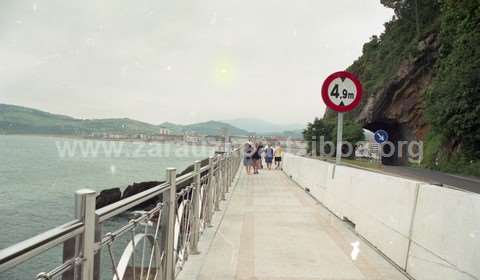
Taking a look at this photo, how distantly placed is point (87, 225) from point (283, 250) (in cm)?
406

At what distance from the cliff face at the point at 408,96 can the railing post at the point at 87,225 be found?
119 feet

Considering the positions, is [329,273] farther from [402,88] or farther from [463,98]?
[402,88]

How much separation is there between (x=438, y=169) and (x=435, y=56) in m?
12.5

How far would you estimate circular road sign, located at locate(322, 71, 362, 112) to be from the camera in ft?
27.1

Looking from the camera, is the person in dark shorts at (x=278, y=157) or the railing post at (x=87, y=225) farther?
the person in dark shorts at (x=278, y=157)

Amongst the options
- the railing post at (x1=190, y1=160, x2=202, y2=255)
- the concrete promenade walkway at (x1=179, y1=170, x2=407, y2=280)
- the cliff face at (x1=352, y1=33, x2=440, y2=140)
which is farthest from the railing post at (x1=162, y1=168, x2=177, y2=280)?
the cliff face at (x1=352, y1=33, x2=440, y2=140)

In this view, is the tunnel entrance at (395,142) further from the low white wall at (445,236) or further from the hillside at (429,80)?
the low white wall at (445,236)

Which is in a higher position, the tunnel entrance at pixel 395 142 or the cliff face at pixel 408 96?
the cliff face at pixel 408 96

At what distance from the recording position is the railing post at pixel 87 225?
6.25ft

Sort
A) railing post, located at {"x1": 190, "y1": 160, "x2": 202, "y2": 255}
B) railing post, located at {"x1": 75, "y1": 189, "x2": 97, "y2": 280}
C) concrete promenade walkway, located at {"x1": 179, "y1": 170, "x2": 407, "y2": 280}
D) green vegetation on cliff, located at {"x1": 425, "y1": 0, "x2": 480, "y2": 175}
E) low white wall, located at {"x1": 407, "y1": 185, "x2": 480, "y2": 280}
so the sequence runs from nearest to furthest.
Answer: railing post, located at {"x1": 75, "y1": 189, "x2": 97, "y2": 280}, low white wall, located at {"x1": 407, "y1": 185, "x2": 480, "y2": 280}, concrete promenade walkway, located at {"x1": 179, "y1": 170, "x2": 407, "y2": 280}, railing post, located at {"x1": 190, "y1": 160, "x2": 202, "y2": 255}, green vegetation on cliff, located at {"x1": 425, "y1": 0, "x2": 480, "y2": 175}

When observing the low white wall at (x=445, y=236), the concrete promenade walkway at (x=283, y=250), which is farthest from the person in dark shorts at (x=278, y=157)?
the low white wall at (x=445, y=236)

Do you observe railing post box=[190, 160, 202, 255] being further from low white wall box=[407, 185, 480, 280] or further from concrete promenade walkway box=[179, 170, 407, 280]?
low white wall box=[407, 185, 480, 280]

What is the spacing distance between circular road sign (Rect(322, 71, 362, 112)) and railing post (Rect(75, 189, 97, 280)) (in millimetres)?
6897

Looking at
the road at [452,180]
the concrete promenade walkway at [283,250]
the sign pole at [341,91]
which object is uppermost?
the sign pole at [341,91]
